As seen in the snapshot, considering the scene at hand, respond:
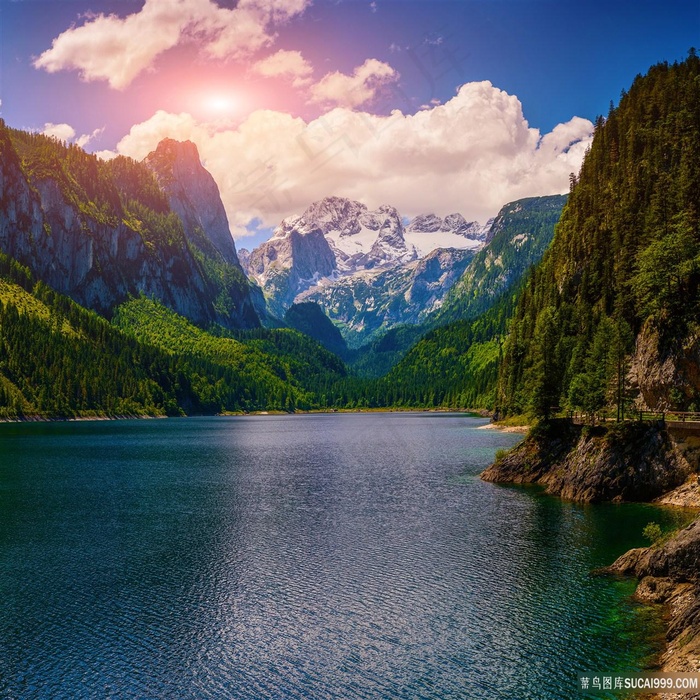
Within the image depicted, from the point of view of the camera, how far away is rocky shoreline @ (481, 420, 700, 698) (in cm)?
3506

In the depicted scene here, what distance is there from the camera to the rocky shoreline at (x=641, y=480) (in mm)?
35062

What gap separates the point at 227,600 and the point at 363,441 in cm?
13091

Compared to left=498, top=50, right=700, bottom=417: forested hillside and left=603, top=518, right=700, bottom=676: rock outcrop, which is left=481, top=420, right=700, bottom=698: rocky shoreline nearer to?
left=603, top=518, right=700, bottom=676: rock outcrop

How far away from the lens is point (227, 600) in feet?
144

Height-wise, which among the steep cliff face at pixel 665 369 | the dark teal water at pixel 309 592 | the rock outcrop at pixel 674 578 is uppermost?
the steep cliff face at pixel 665 369

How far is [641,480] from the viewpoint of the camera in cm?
7588

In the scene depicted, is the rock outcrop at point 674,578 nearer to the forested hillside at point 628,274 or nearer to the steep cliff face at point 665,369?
the forested hillside at point 628,274

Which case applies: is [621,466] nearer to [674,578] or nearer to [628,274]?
[674,578]

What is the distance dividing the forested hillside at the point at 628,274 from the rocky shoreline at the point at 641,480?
783 cm

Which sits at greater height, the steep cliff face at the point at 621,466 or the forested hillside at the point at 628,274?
the forested hillside at the point at 628,274

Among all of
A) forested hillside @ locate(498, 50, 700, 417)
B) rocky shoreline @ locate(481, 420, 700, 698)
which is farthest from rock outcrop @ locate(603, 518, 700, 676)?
forested hillside @ locate(498, 50, 700, 417)

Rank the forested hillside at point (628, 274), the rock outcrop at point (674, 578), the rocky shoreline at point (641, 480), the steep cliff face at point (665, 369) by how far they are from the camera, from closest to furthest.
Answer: the rock outcrop at point (674, 578)
the rocky shoreline at point (641, 480)
the steep cliff face at point (665, 369)
the forested hillside at point (628, 274)

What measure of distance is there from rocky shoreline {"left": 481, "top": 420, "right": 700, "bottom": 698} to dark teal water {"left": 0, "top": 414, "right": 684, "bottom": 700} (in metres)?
2.50

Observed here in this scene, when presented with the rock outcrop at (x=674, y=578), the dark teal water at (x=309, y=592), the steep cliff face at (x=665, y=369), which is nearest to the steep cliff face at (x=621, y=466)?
the dark teal water at (x=309, y=592)
